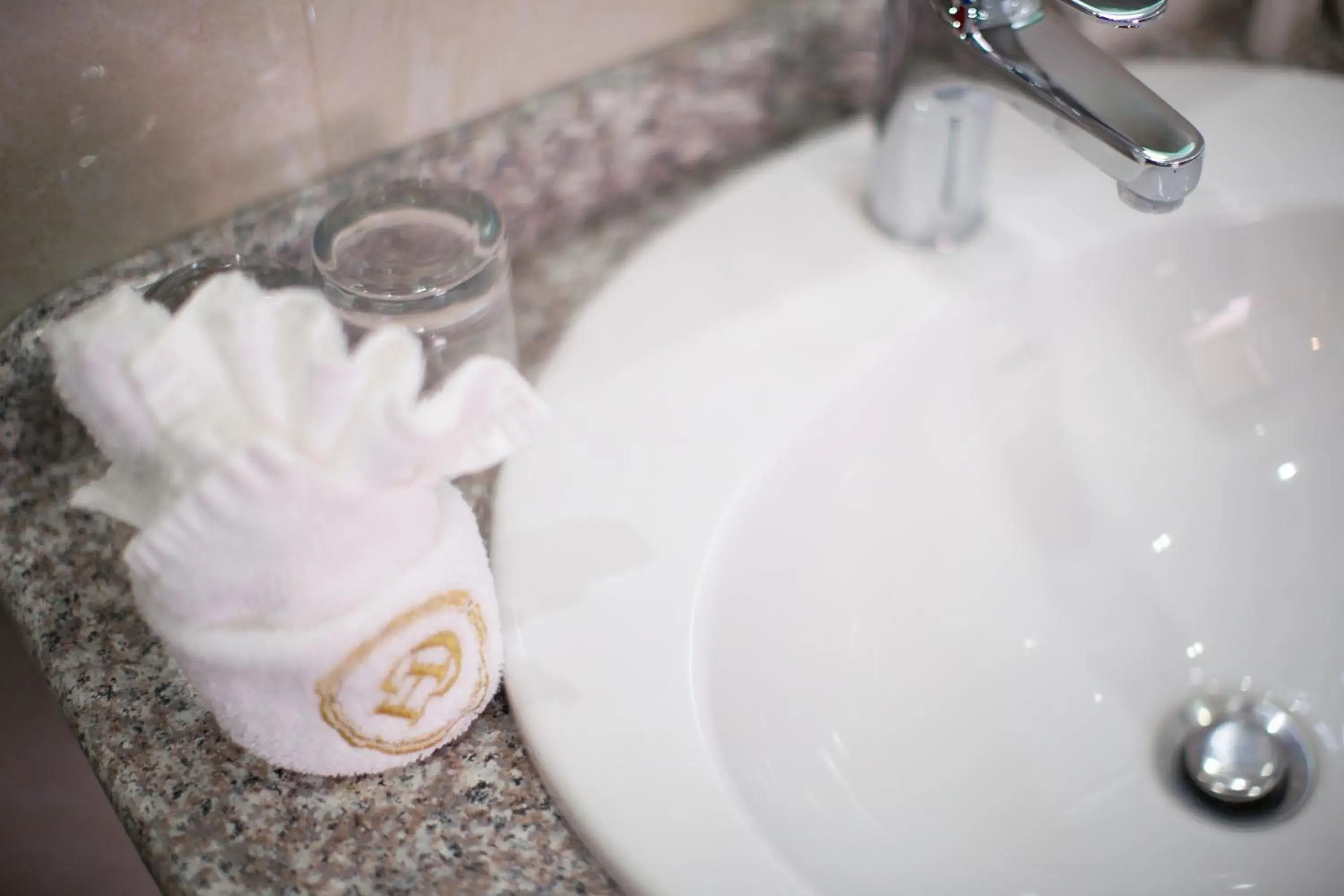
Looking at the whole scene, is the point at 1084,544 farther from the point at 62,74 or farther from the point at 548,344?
the point at 62,74

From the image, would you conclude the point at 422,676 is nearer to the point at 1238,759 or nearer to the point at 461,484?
the point at 461,484

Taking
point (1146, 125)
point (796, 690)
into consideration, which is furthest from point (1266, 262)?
point (796, 690)

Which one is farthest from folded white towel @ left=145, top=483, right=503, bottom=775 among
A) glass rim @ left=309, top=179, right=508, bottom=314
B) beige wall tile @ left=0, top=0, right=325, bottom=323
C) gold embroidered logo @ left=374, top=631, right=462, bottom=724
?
beige wall tile @ left=0, top=0, right=325, bottom=323

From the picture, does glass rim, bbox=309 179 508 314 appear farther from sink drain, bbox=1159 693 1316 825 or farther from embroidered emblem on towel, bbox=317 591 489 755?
sink drain, bbox=1159 693 1316 825

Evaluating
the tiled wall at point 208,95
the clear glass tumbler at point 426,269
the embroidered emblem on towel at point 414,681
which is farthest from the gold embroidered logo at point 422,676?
the tiled wall at point 208,95

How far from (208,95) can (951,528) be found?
0.37 m

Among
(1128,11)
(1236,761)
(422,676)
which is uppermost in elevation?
(1128,11)

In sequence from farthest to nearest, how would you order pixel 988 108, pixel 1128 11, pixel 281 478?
pixel 988 108, pixel 1128 11, pixel 281 478

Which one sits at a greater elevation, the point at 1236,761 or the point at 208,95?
the point at 208,95

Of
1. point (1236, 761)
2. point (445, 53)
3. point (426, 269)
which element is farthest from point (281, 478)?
point (1236, 761)

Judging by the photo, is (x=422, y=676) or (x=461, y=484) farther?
(x=461, y=484)

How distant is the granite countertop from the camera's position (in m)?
0.44

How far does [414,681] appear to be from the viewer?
1.37 feet

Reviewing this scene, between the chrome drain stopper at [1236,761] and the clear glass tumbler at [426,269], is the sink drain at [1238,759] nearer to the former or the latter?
the chrome drain stopper at [1236,761]
